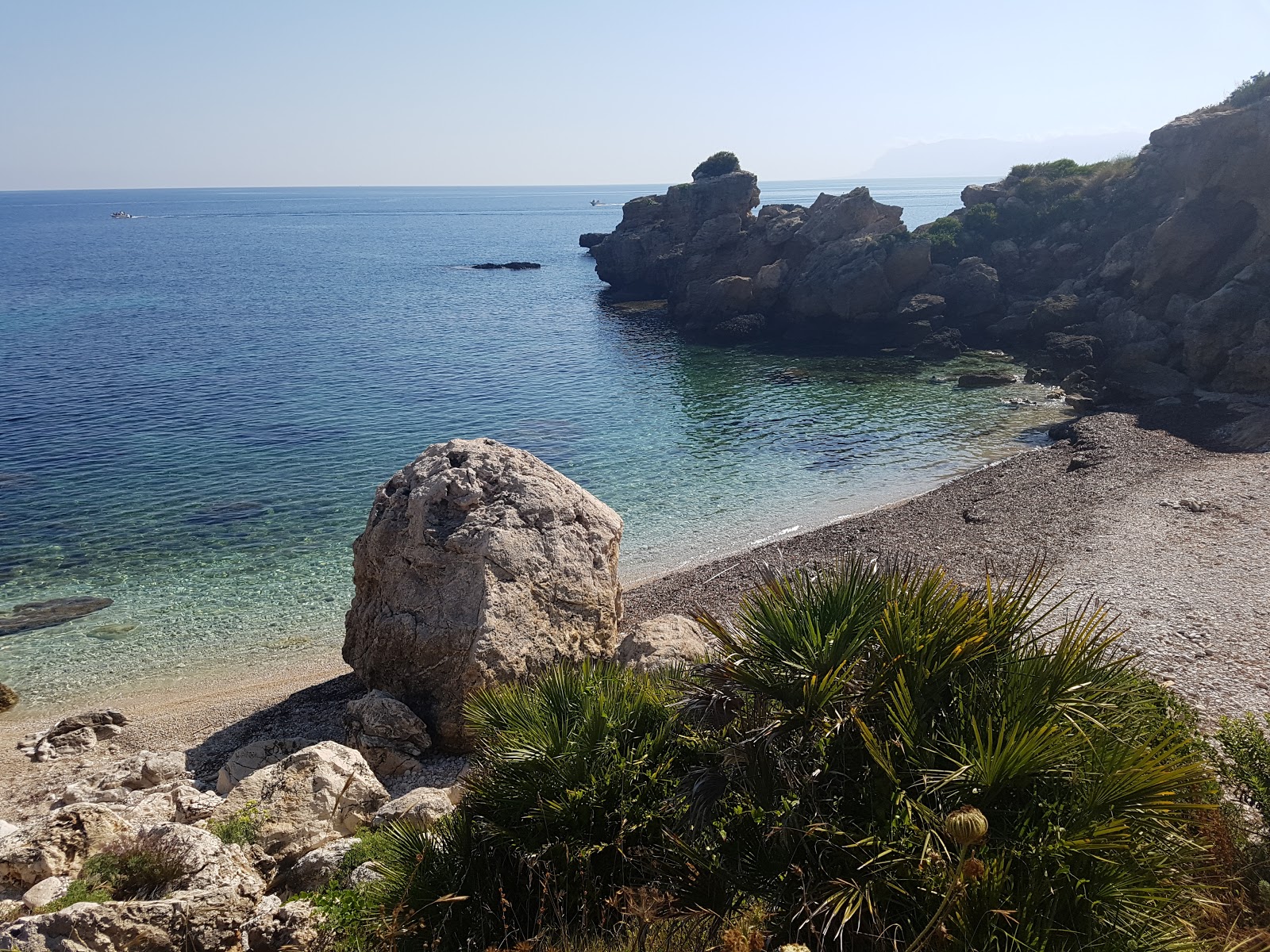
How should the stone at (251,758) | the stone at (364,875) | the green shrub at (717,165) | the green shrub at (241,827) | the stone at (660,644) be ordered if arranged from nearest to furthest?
the stone at (364,875) → the green shrub at (241,827) → the stone at (251,758) → the stone at (660,644) → the green shrub at (717,165)

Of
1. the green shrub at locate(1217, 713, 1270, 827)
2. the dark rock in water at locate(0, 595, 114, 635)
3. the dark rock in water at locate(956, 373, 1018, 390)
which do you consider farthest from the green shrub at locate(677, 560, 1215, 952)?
the dark rock in water at locate(956, 373, 1018, 390)

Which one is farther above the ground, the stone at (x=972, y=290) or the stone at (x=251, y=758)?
the stone at (x=972, y=290)

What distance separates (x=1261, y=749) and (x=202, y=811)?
9928 mm

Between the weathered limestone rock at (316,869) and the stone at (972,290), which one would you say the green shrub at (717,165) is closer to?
the stone at (972,290)

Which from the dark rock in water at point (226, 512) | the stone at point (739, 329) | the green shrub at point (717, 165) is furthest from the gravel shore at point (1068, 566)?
the green shrub at point (717, 165)

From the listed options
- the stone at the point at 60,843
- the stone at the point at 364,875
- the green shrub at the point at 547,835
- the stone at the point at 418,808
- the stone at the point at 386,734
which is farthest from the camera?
the stone at the point at 386,734

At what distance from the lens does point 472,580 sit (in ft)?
40.1

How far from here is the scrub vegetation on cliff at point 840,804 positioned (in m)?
4.64

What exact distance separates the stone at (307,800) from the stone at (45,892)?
1.48 m

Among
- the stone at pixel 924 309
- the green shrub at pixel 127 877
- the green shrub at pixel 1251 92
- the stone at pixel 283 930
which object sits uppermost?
the green shrub at pixel 1251 92

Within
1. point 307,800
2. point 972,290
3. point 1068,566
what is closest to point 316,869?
point 307,800

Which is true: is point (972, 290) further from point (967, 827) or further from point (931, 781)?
point (967, 827)

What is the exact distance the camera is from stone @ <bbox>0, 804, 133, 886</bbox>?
7.68 metres

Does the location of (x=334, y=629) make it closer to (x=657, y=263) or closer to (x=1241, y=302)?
(x=1241, y=302)
